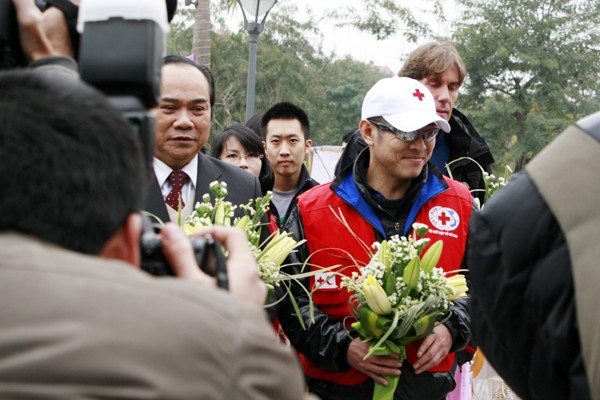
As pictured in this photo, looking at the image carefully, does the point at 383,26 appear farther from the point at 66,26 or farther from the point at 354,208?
the point at 66,26

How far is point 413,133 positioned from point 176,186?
108cm

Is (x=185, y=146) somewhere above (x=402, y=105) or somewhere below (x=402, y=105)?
below

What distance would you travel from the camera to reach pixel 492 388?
496cm

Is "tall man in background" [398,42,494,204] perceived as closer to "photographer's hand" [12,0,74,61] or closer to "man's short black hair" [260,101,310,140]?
"man's short black hair" [260,101,310,140]

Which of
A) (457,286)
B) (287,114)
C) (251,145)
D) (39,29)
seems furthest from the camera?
(287,114)

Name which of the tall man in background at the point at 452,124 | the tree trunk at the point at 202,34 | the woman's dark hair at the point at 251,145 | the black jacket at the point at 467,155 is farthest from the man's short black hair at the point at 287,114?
the tree trunk at the point at 202,34

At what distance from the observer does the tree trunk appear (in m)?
16.9

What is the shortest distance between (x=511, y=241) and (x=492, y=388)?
3112 mm

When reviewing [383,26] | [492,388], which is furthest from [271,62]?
[492,388]

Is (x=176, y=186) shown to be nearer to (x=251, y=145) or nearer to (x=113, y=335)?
(x=251, y=145)

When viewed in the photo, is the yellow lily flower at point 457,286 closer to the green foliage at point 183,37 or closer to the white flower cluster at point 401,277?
the white flower cluster at point 401,277

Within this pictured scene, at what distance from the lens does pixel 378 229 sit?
12.5ft

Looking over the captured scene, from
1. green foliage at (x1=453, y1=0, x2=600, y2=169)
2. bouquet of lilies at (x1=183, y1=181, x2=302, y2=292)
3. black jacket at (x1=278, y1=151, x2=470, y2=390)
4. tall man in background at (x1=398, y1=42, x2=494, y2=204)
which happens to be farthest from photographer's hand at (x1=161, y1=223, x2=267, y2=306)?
green foliage at (x1=453, y1=0, x2=600, y2=169)

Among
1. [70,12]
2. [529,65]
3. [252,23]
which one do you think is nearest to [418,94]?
[70,12]
